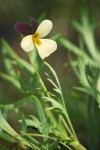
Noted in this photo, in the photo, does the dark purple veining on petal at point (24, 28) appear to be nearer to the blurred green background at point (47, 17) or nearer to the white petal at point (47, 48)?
the white petal at point (47, 48)

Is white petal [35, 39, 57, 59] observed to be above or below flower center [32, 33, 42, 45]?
below

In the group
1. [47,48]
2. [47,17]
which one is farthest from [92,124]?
[47,17]

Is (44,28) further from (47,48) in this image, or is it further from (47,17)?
(47,17)

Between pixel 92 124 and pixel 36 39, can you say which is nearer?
pixel 36 39

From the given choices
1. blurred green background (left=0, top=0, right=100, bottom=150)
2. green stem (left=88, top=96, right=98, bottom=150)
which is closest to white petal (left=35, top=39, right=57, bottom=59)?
green stem (left=88, top=96, right=98, bottom=150)

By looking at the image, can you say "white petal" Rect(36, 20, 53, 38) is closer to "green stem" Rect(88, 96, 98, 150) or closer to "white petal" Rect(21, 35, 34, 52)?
"white petal" Rect(21, 35, 34, 52)

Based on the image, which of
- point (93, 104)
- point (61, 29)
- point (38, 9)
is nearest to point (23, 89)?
point (93, 104)

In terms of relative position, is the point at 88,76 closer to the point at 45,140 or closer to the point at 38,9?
the point at 45,140

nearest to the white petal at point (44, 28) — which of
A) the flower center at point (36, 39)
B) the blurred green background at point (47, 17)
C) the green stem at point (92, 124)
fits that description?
the flower center at point (36, 39)

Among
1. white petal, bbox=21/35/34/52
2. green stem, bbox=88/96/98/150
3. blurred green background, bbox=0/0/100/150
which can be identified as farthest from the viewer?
blurred green background, bbox=0/0/100/150
